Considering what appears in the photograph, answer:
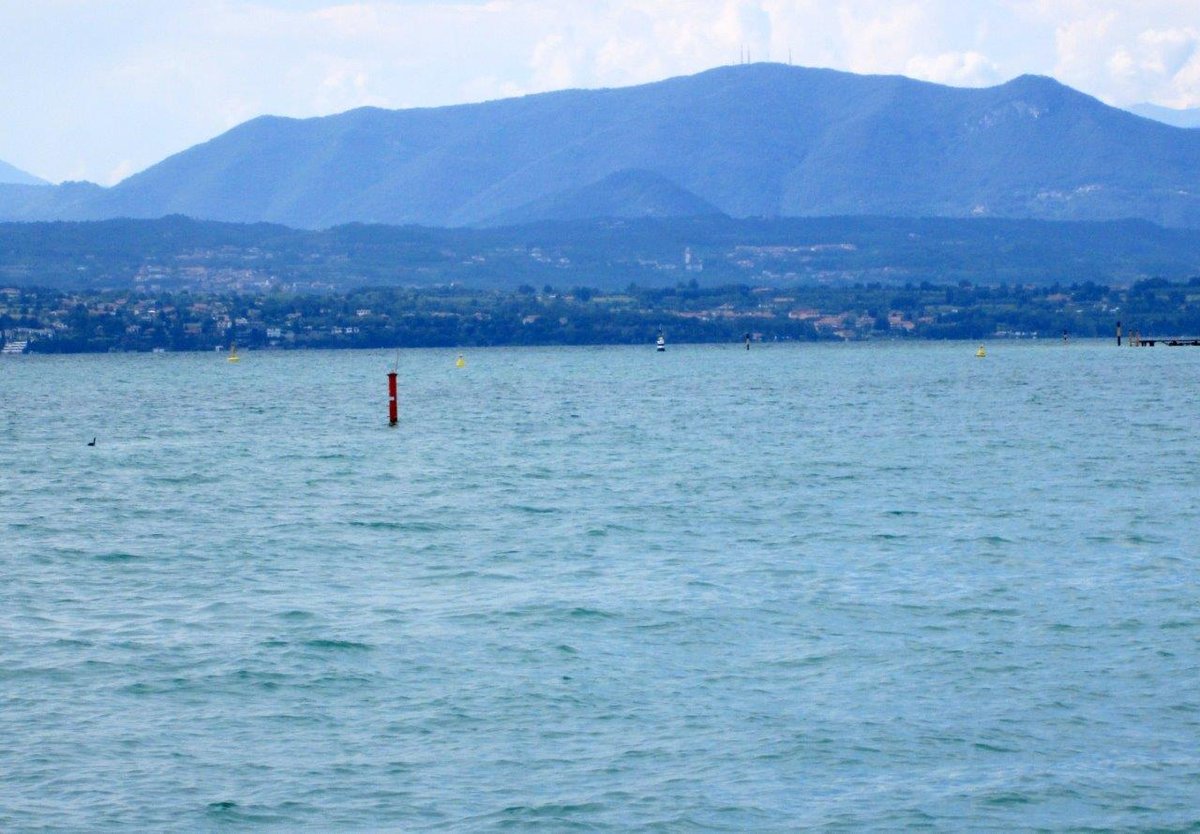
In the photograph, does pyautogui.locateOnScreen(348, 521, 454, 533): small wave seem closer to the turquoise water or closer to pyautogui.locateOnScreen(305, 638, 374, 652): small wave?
the turquoise water

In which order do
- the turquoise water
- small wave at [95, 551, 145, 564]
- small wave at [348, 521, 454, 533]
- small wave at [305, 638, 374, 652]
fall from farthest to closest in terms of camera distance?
small wave at [348, 521, 454, 533], small wave at [95, 551, 145, 564], small wave at [305, 638, 374, 652], the turquoise water

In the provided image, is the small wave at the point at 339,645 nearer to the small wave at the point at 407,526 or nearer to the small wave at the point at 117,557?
the small wave at the point at 117,557

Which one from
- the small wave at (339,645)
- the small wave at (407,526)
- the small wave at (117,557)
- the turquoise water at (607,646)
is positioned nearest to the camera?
the turquoise water at (607,646)

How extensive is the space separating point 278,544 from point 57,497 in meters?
17.8

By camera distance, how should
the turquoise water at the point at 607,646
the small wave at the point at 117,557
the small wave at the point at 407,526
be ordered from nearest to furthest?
the turquoise water at the point at 607,646
the small wave at the point at 117,557
the small wave at the point at 407,526

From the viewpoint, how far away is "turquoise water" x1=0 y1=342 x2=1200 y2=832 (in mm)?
23266

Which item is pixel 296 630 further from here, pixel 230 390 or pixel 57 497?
pixel 230 390

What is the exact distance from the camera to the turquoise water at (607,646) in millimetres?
23266

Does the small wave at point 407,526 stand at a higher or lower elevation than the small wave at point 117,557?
higher

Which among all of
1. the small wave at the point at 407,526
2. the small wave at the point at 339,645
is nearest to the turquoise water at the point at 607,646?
the small wave at the point at 339,645

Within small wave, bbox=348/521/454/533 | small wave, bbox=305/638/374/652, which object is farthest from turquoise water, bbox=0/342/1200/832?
small wave, bbox=348/521/454/533

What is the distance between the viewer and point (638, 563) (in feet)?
138

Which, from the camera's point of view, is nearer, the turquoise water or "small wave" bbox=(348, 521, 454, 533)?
the turquoise water

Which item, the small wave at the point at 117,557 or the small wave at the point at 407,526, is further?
the small wave at the point at 407,526
